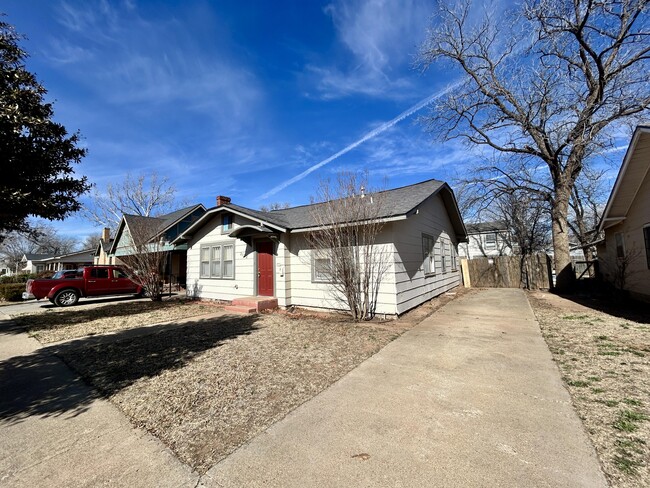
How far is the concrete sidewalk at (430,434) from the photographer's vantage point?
2.24 meters

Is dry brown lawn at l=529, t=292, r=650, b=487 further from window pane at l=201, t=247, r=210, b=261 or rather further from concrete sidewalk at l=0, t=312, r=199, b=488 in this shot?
window pane at l=201, t=247, r=210, b=261

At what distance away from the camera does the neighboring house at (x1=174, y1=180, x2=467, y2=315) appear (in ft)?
27.2

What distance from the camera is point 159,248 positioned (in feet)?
43.3

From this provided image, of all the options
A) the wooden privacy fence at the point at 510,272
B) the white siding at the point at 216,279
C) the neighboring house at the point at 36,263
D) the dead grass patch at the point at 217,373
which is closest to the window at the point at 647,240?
the wooden privacy fence at the point at 510,272

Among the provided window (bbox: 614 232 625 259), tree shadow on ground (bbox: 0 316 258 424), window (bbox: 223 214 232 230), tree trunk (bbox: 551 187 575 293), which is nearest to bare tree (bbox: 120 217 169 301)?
window (bbox: 223 214 232 230)

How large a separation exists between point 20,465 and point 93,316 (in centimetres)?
908

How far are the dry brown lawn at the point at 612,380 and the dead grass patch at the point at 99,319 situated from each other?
9.60 metres

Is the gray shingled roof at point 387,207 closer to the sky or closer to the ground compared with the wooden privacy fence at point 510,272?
closer to the sky

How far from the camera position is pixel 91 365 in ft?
16.3

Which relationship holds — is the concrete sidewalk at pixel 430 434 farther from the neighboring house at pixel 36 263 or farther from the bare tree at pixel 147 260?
the neighboring house at pixel 36 263

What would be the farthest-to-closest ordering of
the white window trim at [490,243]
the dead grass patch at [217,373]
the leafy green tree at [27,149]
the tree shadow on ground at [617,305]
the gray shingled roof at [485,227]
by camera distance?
1. the white window trim at [490,243]
2. the gray shingled roof at [485,227]
3. the tree shadow on ground at [617,305]
4. the leafy green tree at [27,149]
5. the dead grass patch at [217,373]

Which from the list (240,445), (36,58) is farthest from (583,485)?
(36,58)

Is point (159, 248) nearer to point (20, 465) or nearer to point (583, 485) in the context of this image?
point (20, 465)

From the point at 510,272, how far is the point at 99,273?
21762mm
